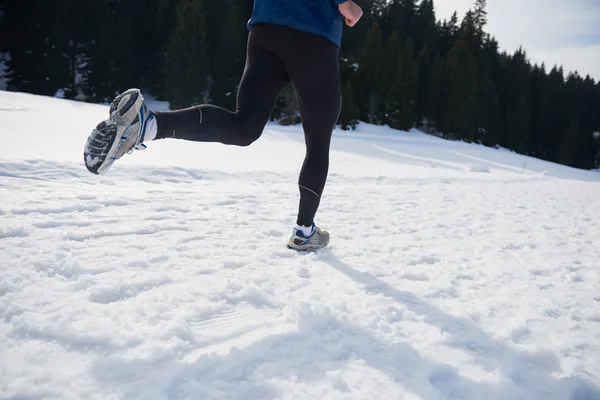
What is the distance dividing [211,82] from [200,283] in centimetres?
2394

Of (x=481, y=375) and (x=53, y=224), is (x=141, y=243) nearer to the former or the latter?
(x=53, y=224)

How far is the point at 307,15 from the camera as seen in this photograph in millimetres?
1608

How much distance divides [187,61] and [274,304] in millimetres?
22815

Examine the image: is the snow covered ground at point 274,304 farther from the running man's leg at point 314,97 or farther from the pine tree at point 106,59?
the pine tree at point 106,59

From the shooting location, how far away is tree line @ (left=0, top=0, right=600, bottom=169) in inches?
805

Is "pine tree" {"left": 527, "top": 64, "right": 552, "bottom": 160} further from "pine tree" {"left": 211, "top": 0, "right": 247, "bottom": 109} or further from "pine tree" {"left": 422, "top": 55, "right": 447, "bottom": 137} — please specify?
"pine tree" {"left": 211, "top": 0, "right": 247, "bottom": 109}

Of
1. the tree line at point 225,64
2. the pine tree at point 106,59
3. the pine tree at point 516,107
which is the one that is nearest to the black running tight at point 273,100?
the tree line at point 225,64

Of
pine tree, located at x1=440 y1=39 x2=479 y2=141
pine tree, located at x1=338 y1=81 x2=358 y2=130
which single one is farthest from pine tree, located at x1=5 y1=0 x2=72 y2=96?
pine tree, located at x1=440 y1=39 x2=479 y2=141

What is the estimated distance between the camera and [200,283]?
1.34 m

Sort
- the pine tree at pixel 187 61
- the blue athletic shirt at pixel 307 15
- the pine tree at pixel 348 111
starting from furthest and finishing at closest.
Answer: the pine tree at pixel 187 61 → the pine tree at pixel 348 111 → the blue athletic shirt at pixel 307 15

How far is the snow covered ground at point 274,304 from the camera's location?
899 mm

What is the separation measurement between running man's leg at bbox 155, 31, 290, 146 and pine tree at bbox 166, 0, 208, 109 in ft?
69.7

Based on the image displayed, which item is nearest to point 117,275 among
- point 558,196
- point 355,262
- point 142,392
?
point 142,392

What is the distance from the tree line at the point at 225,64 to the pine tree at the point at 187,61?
0.06 meters
